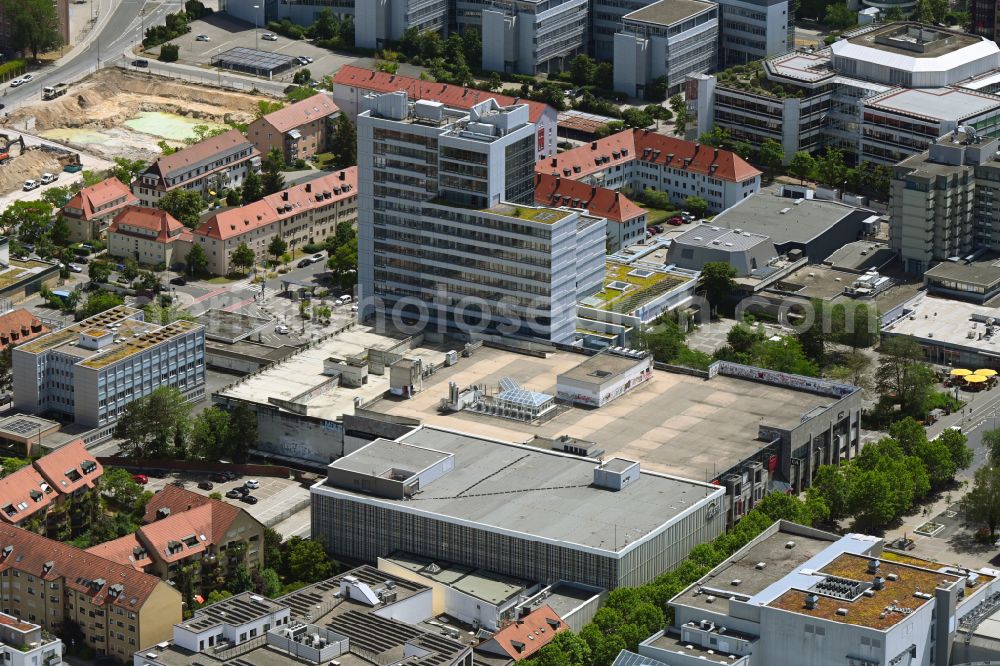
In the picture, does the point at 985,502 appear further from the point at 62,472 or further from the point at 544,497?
the point at 62,472

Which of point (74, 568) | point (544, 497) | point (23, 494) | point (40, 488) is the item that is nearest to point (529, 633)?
point (544, 497)

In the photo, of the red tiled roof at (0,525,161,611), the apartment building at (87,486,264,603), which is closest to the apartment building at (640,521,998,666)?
the apartment building at (87,486,264,603)

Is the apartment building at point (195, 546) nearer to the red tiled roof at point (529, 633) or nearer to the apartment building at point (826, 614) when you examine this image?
the red tiled roof at point (529, 633)

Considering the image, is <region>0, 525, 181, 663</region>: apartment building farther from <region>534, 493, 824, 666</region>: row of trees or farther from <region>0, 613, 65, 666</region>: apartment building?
<region>534, 493, 824, 666</region>: row of trees

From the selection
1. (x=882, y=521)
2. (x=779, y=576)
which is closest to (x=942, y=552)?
(x=882, y=521)

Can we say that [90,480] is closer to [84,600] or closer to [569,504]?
[84,600]
